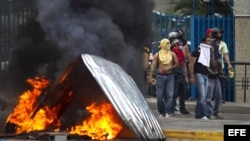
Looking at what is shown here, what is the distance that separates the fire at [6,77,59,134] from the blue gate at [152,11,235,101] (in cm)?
844

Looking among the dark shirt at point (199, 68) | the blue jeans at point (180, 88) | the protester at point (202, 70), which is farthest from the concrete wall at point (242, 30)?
the dark shirt at point (199, 68)

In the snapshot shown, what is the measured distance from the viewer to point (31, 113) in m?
11.5

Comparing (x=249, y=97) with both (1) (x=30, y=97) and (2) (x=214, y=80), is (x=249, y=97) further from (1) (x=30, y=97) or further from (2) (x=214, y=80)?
(1) (x=30, y=97)

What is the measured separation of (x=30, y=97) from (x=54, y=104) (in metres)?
0.81

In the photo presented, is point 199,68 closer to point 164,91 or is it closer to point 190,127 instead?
point 164,91

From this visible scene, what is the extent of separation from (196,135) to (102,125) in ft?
6.21

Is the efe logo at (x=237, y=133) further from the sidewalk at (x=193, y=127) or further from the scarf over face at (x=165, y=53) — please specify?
the scarf over face at (x=165, y=53)

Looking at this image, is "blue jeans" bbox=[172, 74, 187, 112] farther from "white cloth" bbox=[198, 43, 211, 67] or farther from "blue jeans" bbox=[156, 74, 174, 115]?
"white cloth" bbox=[198, 43, 211, 67]

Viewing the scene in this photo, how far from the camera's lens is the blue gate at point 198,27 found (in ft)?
66.1

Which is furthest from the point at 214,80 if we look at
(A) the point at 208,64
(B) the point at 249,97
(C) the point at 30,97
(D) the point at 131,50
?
(B) the point at 249,97

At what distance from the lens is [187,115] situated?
16.2m

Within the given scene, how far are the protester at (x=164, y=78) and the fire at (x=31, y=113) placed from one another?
355cm

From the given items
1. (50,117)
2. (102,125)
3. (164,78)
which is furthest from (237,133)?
(164,78)

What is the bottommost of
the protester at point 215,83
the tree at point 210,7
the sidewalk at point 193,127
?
the sidewalk at point 193,127
